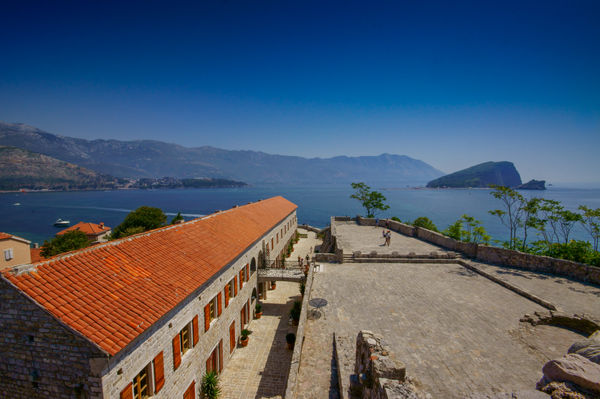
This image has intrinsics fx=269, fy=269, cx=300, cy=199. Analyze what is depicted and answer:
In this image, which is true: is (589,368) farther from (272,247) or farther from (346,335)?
(272,247)

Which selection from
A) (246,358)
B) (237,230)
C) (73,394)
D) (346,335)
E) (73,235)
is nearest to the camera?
(73,394)

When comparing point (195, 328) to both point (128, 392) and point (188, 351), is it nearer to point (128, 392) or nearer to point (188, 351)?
point (188, 351)

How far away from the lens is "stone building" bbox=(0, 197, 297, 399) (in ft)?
27.5

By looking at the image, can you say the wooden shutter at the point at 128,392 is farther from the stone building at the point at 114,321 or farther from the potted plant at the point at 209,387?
the potted plant at the point at 209,387

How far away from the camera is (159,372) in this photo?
10930 mm

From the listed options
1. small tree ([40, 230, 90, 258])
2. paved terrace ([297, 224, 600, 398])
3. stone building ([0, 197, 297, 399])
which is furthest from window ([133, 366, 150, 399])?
small tree ([40, 230, 90, 258])

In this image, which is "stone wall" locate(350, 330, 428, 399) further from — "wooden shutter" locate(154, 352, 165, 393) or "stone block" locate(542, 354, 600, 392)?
"wooden shutter" locate(154, 352, 165, 393)

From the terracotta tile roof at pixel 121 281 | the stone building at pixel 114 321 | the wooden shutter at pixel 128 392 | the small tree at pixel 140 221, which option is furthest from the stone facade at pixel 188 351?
the small tree at pixel 140 221

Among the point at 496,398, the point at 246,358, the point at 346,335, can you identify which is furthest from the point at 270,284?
the point at 496,398

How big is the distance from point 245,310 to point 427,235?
22940 millimetres

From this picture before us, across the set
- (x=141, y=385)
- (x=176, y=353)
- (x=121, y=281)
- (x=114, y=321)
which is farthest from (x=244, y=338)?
(x=114, y=321)

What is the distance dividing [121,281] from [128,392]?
3938 mm

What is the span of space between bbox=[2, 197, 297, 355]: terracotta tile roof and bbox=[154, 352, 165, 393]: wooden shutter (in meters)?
1.98

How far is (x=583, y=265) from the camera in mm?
20484
